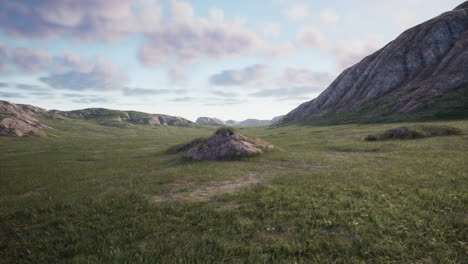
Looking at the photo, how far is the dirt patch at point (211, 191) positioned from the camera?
11586 mm

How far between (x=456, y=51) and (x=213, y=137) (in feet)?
434

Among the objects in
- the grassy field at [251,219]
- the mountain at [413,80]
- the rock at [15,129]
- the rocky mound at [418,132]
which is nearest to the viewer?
the grassy field at [251,219]

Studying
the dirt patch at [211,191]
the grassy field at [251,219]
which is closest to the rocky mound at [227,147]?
the dirt patch at [211,191]

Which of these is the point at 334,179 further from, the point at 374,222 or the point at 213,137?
the point at 213,137

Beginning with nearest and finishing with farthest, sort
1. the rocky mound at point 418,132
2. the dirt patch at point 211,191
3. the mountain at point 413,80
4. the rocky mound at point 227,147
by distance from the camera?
the dirt patch at point 211,191
the rocky mound at point 227,147
the rocky mound at point 418,132
the mountain at point 413,80

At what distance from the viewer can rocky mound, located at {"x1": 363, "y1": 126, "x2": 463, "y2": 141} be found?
30.4 m

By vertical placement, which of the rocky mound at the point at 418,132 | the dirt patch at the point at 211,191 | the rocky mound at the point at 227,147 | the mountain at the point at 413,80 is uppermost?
the mountain at the point at 413,80

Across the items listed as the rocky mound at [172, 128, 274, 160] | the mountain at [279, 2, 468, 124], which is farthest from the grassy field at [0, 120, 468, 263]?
the mountain at [279, 2, 468, 124]

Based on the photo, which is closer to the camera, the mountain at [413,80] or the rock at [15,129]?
the mountain at [413,80]

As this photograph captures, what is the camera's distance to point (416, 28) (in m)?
118

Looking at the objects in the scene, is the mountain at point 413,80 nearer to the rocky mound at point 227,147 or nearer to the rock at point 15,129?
the rocky mound at point 227,147

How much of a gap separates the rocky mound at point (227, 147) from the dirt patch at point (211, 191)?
30.5ft

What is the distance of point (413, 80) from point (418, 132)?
314 ft

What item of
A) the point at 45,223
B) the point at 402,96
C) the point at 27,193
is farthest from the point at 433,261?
the point at 402,96
